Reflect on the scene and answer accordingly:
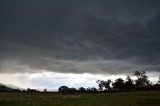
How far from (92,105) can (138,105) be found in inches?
348

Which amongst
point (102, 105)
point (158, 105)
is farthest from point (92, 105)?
point (158, 105)

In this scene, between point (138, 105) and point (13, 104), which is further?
point (13, 104)

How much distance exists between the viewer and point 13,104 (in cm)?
5041

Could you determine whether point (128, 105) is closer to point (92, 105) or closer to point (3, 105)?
point (92, 105)

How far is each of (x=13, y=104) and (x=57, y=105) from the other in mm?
9001

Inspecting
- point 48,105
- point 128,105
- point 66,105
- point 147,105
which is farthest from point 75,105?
point 147,105

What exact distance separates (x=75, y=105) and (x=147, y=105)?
14.0m

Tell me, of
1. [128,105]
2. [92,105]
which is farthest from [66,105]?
[128,105]

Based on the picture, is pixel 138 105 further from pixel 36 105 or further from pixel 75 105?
pixel 36 105

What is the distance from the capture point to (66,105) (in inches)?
1970

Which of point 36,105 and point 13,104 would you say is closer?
point 36,105

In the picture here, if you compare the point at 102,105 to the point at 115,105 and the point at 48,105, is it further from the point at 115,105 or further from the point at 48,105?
the point at 48,105

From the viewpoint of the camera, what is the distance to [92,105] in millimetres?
48938

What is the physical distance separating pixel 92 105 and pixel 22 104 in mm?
13976
